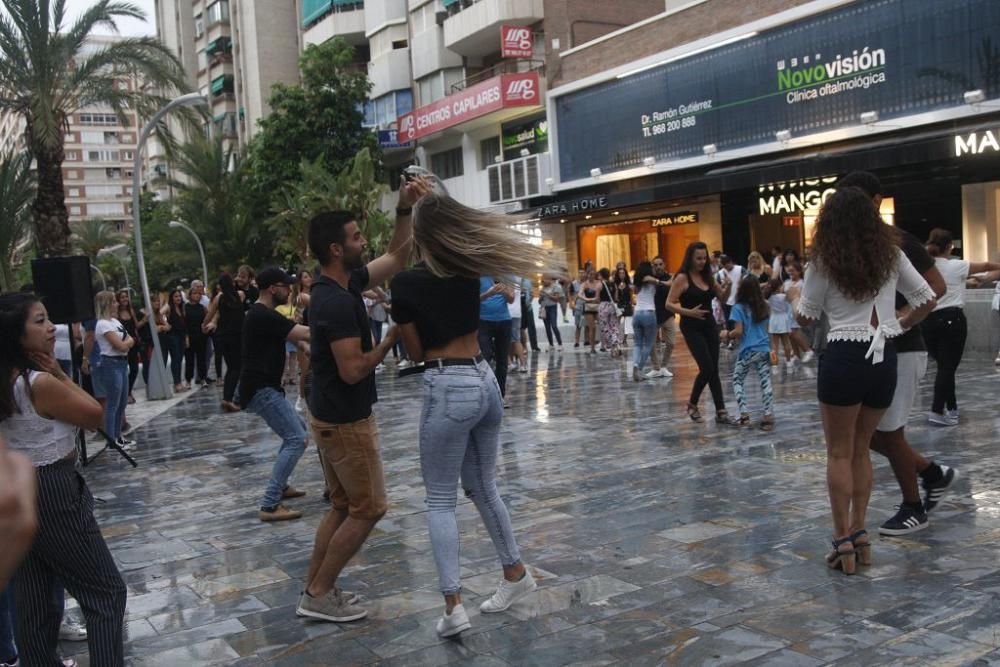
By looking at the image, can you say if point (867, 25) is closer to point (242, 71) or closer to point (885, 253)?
point (885, 253)

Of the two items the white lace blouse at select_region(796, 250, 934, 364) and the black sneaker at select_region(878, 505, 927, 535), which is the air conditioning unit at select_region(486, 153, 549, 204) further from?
the white lace blouse at select_region(796, 250, 934, 364)

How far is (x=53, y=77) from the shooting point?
18031 mm

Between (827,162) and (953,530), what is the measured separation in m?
18.6

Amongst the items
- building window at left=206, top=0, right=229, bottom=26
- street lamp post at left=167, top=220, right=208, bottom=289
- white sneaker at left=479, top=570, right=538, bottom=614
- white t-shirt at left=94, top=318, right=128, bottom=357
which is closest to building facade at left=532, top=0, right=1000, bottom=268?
white t-shirt at left=94, top=318, right=128, bottom=357

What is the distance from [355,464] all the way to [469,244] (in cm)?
117

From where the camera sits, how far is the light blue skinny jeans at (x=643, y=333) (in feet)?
45.4

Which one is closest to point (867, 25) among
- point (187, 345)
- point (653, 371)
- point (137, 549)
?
point (653, 371)

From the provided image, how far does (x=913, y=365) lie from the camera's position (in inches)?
210

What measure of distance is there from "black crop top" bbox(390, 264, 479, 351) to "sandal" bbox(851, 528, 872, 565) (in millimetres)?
2217

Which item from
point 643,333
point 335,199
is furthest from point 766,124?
point 335,199

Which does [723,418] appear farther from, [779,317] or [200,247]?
[200,247]

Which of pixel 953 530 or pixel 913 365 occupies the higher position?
pixel 913 365

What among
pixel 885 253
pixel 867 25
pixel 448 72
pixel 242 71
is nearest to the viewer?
pixel 885 253

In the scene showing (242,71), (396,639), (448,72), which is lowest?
(396,639)
